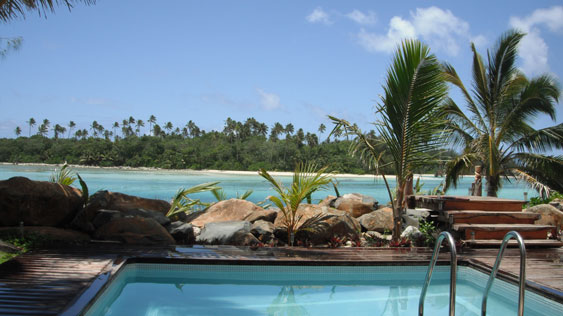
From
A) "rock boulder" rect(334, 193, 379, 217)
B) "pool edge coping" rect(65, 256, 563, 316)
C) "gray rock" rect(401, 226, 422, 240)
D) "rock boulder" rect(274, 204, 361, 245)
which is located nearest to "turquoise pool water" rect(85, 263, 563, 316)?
"pool edge coping" rect(65, 256, 563, 316)

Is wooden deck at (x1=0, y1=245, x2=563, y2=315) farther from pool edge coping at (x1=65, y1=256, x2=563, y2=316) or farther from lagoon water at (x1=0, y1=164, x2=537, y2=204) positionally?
lagoon water at (x1=0, y1=164, x2=537, y2=204)

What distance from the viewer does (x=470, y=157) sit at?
29.8 feet

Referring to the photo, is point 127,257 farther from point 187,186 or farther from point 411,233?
Answer: point 187,186

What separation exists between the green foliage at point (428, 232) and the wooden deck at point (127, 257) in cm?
38

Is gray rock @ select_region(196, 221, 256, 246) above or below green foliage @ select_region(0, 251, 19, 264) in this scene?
above

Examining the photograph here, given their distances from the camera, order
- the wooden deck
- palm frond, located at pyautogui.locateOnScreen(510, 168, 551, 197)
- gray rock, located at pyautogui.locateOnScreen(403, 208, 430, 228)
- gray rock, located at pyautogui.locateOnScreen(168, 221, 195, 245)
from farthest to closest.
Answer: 1. palm frond, located at pyautogui.locateOnScreen(510, 168, 551, 197)
2. gray rock, located at pyautogui.locateOnScreen(403, 208, 430, 228)
3. gray rock, located at pyautogui.locateOnScreen(168, 221, 195, 245)
4. the wooden deck

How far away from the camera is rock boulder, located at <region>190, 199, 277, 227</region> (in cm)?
774

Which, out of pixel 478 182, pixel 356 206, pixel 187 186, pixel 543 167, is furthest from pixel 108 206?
pixel 187 186

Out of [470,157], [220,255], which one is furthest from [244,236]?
Answer: [470,157]

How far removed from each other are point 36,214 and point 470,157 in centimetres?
837

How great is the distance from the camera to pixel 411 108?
19.7 feet

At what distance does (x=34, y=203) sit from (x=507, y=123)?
941 cm

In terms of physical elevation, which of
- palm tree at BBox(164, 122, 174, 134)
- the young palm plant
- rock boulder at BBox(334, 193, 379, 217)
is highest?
palm tree at BBox(164, 122, 174, 134)

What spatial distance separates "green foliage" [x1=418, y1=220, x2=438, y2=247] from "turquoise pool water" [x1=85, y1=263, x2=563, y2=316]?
115 cm
